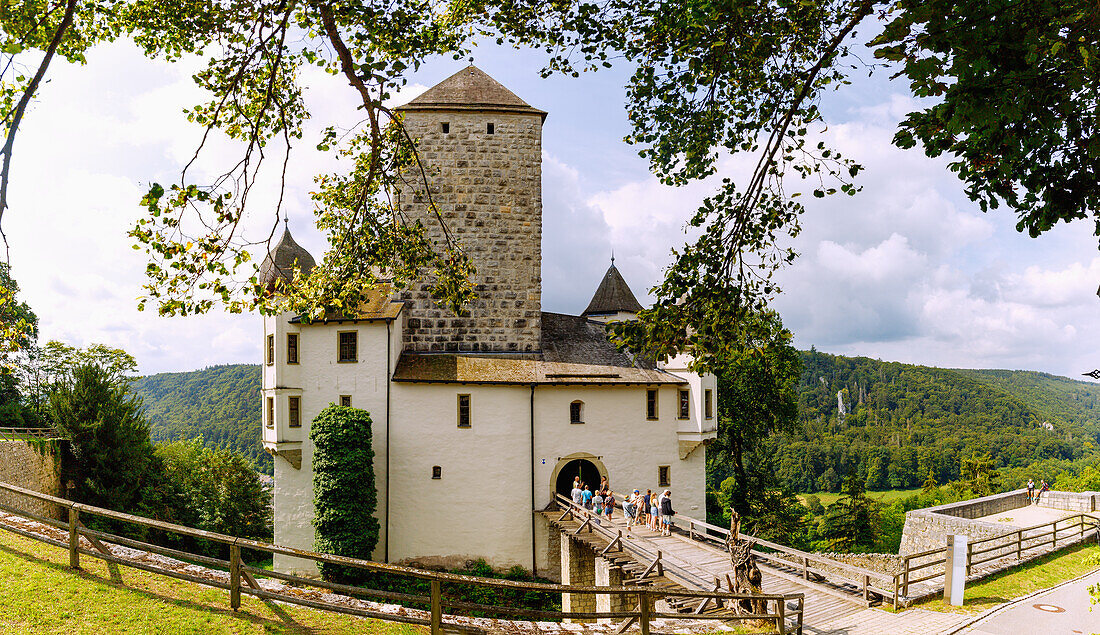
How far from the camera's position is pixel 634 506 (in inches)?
758

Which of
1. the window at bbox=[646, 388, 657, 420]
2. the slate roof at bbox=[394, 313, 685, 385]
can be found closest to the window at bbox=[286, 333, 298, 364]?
the slate roof at bbox=[394, 313, 685, 385]

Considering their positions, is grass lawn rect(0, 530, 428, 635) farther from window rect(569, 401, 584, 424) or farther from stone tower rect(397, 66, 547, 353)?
stone tower rect(397, 66, 547, 353)

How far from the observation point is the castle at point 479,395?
73.0ft

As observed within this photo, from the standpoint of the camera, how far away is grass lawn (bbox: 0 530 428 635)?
6207mm

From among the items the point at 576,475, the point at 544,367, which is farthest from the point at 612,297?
the point at 576,475

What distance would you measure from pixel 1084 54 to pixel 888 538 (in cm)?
4873

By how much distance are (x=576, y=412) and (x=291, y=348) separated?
9894 mm

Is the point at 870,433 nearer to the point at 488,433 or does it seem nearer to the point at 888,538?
the point at 888,538

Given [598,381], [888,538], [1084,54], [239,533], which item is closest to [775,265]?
[1084,54]

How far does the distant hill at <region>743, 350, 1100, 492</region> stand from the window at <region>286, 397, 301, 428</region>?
61565 mm

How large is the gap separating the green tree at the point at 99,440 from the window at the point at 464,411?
13.2 meters

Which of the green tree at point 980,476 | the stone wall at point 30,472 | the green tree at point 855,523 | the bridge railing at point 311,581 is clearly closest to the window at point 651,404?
the bridge railing at point 311,581

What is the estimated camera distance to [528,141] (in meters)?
25.4

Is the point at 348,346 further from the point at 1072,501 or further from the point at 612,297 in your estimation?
the point at 1072,501
